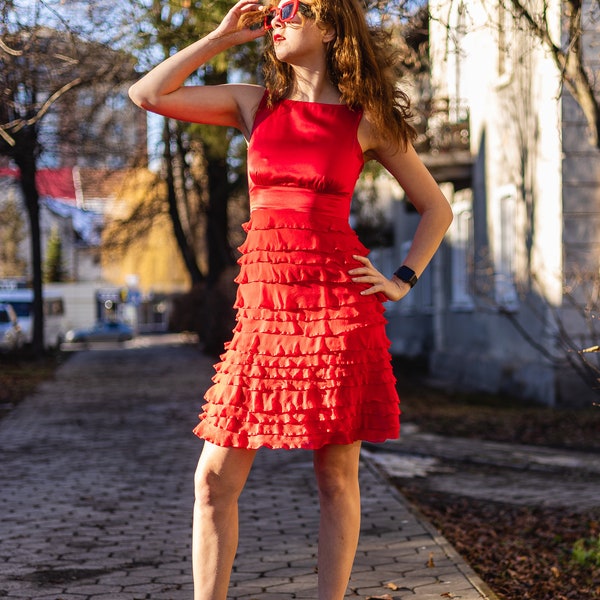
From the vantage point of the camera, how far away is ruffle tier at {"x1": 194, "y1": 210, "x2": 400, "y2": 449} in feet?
10.0

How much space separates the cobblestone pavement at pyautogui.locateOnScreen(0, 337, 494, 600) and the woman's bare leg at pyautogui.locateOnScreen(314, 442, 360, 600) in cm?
129

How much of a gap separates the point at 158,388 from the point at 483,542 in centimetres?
1283

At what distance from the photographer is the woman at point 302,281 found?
3.07 m

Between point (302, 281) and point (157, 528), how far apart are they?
10.9 feet

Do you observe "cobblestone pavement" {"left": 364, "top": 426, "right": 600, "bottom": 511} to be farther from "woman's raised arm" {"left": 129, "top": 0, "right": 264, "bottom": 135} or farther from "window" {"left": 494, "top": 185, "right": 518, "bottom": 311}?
"window" {"left": 494, "top": 185, "right": 518, "bottom": 311}

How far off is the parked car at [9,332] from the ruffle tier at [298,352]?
29.6 metres

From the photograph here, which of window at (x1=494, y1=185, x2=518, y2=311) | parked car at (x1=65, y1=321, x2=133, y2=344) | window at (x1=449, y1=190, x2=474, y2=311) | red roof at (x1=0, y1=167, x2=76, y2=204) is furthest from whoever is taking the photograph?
parked car at (x1=65, y1=321, x2=133, y2=344)

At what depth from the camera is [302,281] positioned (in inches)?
122

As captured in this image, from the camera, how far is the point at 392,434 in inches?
124

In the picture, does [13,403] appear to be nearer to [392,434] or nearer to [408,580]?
[408,580]

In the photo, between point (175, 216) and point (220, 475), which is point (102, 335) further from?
point (220, 475)

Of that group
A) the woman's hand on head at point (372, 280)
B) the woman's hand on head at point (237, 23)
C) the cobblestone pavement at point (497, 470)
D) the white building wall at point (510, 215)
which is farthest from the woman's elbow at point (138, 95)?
the white building wall at point (510, 215)

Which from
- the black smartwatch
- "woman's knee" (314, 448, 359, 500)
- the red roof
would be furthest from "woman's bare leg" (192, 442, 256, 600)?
the red roof

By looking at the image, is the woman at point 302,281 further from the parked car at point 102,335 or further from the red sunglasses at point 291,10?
the parked car at point 102,335
